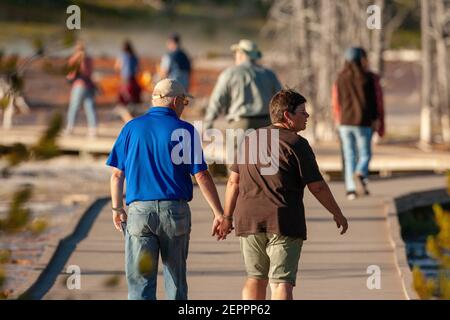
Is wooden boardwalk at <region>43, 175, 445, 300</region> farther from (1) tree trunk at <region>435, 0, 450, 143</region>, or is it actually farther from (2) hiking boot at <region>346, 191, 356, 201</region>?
(1) tree trunk at <region>435, 0, 450, 143</region>

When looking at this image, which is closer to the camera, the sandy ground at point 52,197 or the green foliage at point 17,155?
the green foliage at point 17,155

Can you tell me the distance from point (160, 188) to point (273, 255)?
81 centimetres

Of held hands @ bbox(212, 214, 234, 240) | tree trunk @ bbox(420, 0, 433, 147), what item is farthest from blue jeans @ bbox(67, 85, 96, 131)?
held hands @ bbox(212, 214, 234, 240)

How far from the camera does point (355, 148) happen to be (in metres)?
16.5

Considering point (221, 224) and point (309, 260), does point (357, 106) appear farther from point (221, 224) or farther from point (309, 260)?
point (221, 224)

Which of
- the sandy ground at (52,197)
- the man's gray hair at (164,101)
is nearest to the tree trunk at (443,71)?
the sandy ground at (52,197)

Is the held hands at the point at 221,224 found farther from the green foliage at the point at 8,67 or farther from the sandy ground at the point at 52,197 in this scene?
the sandy ground at the point at 52,197

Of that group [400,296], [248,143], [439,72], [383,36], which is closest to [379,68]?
[383,36]

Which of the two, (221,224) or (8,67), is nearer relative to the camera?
(8,67)

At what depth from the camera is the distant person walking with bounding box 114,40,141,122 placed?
28.0 metres

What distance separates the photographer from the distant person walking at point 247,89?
14.1 meters

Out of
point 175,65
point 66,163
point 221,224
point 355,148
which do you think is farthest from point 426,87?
point 221,224
